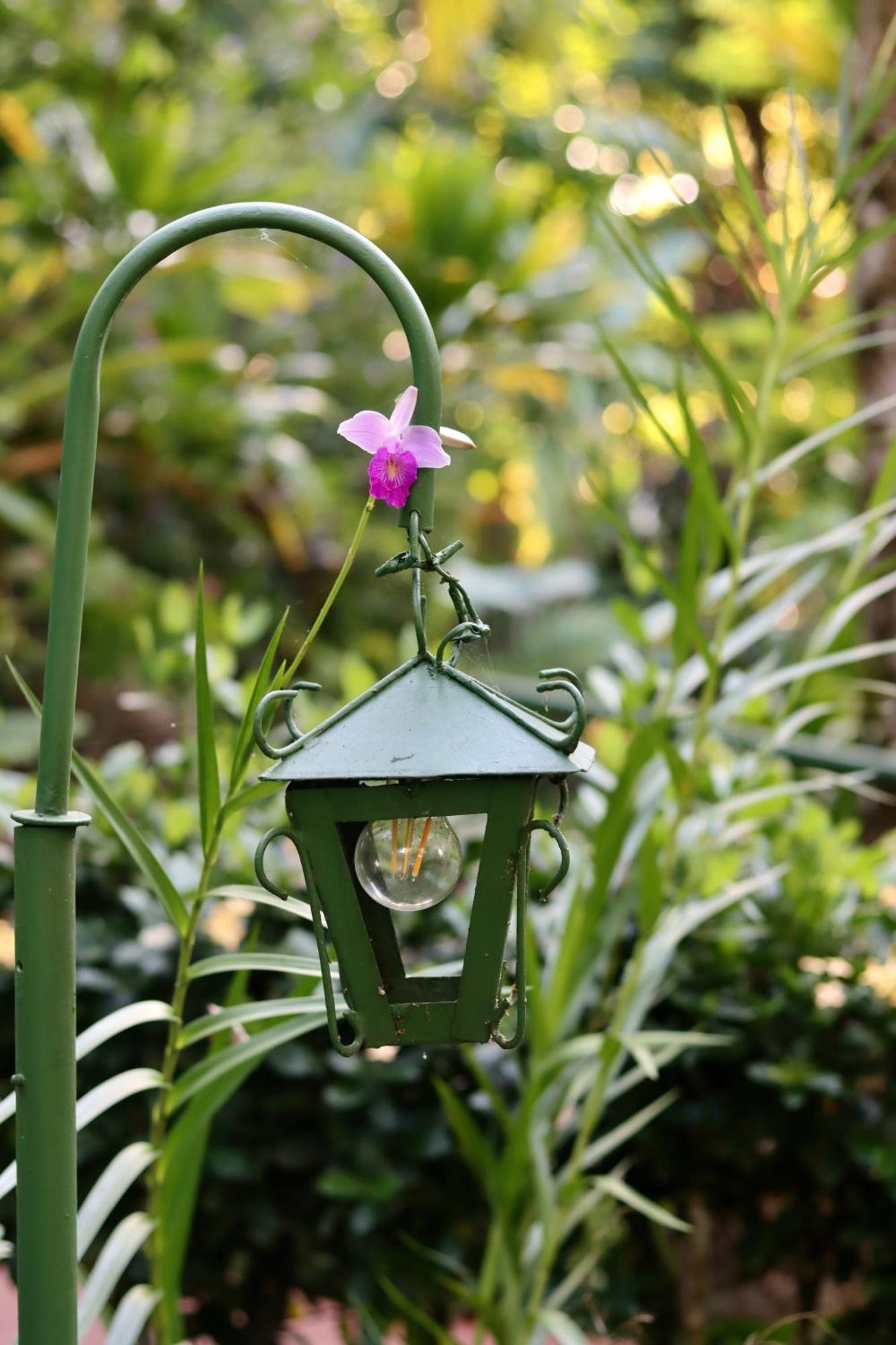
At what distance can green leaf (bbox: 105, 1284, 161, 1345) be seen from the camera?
1.17m

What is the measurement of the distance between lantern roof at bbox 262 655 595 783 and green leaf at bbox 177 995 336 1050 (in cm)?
29

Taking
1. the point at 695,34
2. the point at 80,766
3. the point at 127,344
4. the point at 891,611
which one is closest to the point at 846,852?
the point at 80,766

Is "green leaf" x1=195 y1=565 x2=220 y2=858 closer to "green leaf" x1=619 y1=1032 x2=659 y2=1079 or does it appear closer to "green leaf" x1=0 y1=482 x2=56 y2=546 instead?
"green leaf" x1=619 y1=1032 x2=659 y2=1079

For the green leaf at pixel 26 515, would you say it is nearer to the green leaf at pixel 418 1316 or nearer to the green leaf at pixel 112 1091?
the green leaf at pixel 418 1316

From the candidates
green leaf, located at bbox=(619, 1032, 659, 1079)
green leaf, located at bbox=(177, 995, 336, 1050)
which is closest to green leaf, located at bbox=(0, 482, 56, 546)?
green leaf, located at bbox=(619, 1032, 659, 1079)

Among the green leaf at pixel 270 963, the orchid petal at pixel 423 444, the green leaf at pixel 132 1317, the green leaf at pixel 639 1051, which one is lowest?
the green leaf at pixel 132 1317

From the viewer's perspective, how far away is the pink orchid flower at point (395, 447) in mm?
887

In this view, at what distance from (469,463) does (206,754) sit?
5.38 m

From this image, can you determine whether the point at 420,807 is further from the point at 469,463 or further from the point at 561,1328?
the point at 469,463

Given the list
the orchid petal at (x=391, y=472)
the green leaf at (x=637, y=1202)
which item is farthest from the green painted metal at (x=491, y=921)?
the green leaf at (x=637, y=1202)

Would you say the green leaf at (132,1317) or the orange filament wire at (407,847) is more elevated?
the orange filament wire at (407,847)

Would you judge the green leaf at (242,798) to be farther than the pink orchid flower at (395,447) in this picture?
Yes

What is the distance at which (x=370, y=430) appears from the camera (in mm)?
887

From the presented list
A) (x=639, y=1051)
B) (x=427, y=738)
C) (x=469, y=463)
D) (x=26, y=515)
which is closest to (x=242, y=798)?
(x=427, y=738)
